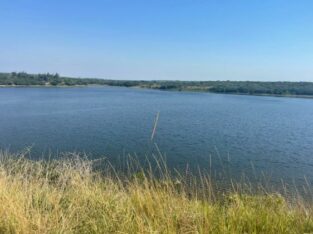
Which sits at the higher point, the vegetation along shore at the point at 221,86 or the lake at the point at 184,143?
the vegetation along shore at the point at 221,86

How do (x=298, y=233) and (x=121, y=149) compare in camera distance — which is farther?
(x=121, y=149)

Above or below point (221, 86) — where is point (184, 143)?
below

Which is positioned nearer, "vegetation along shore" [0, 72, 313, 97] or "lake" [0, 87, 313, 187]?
"lake" [0, 87, 313, 187]

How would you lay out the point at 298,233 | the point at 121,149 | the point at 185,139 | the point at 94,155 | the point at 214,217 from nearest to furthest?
the point at 298,233 < the point at 214,217 < the point at 94,155 < the point at 121,149 < the point at 185,139

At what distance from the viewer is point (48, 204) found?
4.82 m

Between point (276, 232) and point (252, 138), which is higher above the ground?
point (276, 232)

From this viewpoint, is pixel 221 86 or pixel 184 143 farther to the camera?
pixel 221 86

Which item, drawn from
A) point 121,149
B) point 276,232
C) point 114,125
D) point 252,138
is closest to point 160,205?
point 276,232

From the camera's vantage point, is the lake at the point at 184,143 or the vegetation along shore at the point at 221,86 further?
the vegetation along shore at the point at 221,86

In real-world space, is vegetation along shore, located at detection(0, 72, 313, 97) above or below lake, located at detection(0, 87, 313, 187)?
above

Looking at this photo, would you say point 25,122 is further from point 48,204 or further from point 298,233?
point 298,233

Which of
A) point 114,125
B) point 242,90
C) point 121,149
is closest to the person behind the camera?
point 121,149

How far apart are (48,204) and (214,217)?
2.30 metres

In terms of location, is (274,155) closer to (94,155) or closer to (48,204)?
(94,155)
